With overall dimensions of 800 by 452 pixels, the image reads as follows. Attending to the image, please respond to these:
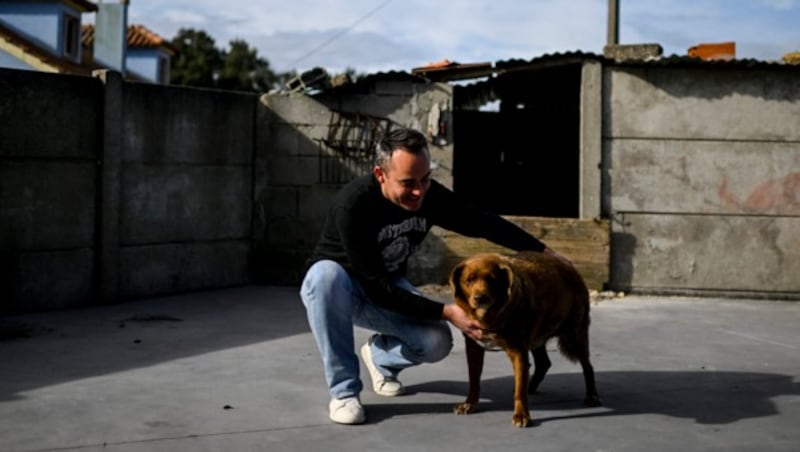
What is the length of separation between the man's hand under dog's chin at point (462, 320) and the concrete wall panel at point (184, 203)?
18.2 ft

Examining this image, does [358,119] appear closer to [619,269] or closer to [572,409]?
[619,269]

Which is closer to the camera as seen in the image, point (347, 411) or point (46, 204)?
point (347, 411)

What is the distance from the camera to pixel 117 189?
29.2ft

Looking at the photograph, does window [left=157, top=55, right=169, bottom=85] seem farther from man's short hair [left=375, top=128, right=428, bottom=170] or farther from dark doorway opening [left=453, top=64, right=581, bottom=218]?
man's short hair [left=375, top=128, right=428, bottom=170]

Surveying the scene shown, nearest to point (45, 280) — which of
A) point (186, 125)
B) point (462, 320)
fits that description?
point (186, 125)

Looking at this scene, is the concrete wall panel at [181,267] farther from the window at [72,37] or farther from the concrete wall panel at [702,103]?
the window at [72,37]

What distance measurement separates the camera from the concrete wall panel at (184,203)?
9.19m

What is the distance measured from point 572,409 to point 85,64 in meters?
27.9

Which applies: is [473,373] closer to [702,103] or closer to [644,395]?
[644,395]

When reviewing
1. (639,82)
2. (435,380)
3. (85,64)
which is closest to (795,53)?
(639,82)

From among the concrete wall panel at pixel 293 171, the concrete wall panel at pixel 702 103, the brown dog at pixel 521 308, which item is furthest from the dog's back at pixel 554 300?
the concrete wall panel at pixel 293 171

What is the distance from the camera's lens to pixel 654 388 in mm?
5527

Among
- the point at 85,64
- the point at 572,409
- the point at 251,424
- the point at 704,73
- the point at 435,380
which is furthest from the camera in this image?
the point at 85,64

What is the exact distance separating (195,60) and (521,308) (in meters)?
50.9
